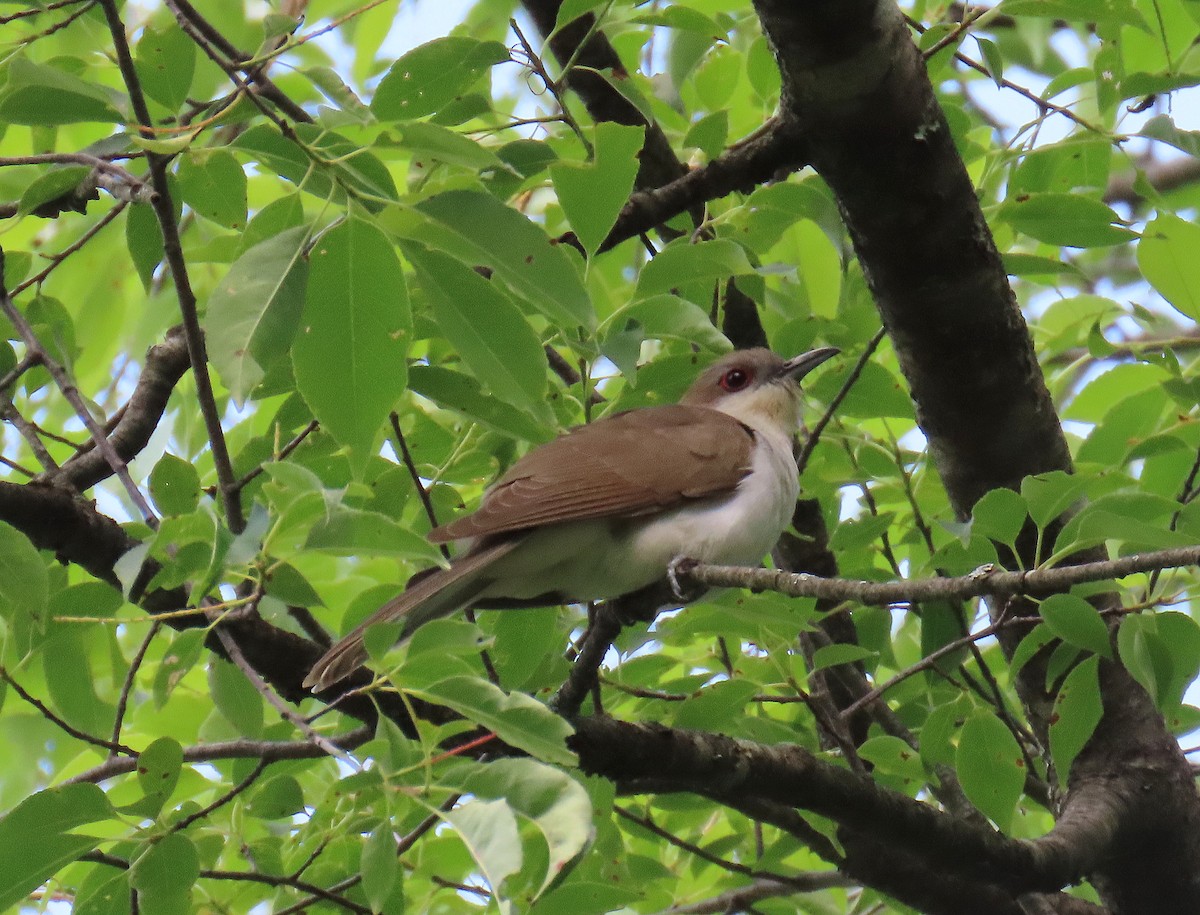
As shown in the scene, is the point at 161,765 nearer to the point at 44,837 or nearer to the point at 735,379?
the point at 44,837

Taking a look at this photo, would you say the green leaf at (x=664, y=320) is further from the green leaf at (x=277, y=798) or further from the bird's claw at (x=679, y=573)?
the green leaf at (x=277, y=798)

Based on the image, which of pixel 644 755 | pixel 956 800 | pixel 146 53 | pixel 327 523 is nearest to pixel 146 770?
pixel 327 523

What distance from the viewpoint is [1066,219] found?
382 cm

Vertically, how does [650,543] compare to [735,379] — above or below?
below

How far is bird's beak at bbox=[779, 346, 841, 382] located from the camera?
5203mm

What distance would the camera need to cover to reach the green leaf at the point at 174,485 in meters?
3.06

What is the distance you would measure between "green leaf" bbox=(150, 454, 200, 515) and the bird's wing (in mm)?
803

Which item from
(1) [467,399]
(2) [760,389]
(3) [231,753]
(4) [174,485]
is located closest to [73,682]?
(3) [231,753]

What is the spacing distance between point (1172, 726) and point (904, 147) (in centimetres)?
201

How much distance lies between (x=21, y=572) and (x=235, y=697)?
2.87 feet

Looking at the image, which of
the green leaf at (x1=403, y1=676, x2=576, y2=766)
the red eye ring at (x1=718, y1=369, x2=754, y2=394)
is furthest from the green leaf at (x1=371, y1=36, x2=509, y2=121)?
A: the red eye ring at (x1=718, y1=369, x2=754, y2=394)

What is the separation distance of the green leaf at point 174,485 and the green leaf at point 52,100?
873mm

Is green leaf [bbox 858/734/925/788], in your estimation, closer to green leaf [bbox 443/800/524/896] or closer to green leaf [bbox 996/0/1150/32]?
green leaf [bbox 996/0/1150/32]

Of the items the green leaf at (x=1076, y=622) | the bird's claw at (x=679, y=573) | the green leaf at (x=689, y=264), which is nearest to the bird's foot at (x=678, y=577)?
the bird's claw at (x=679, y=573)
